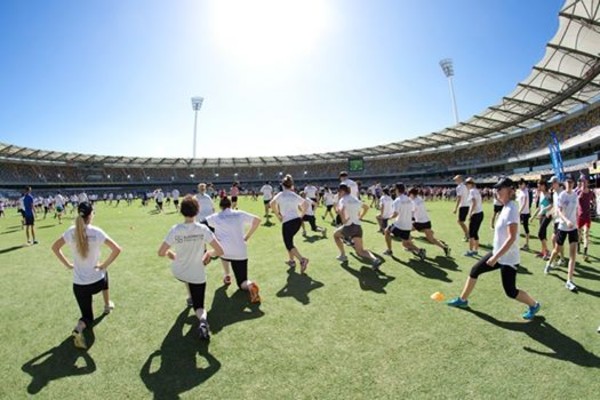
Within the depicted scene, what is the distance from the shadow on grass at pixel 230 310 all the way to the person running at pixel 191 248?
416mm

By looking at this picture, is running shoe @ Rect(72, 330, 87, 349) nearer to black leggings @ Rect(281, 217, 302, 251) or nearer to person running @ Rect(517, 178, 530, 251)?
black leggings @ Rect(281, 217, 302, 251)

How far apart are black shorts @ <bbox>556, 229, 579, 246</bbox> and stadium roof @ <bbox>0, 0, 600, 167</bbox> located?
71.9 ft

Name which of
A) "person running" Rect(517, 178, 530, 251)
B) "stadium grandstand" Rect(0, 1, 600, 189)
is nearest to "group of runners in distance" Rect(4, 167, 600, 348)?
"person running" Rect(517, 178, 530, 251)

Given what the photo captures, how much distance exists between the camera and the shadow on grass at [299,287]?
205 inches

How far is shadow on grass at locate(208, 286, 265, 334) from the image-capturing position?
429 centimetres

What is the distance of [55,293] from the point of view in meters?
5.56

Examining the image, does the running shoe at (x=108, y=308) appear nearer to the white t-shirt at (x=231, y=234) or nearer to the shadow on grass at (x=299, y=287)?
the white t-shirt at (x=231, y=234)

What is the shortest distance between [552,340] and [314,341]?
2.73 meters

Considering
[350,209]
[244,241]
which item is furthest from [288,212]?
[244,241]

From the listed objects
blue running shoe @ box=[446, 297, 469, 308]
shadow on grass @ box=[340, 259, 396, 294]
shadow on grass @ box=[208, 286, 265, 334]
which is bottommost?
shadow on grass @ box=[208, 286, 265, 334]

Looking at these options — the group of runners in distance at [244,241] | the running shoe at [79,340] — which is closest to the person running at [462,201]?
the group of runners in distance at [244,241]

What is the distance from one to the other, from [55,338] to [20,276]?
13.0 feet

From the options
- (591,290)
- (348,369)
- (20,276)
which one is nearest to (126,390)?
(348,369)

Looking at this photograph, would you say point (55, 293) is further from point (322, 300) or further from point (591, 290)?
point (591, 290)
